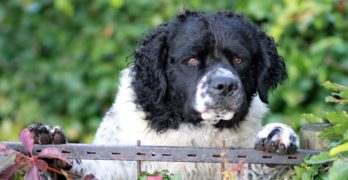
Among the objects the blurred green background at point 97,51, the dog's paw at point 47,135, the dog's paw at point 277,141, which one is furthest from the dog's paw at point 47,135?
the blurred green background at point 97,51

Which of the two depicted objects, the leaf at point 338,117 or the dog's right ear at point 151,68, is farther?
the dog's right ear at point 151,68

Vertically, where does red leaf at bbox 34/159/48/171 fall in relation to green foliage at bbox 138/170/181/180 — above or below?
above

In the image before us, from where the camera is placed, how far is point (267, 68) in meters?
5.12

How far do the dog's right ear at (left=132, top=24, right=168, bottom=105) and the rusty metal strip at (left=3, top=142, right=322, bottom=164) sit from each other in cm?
115

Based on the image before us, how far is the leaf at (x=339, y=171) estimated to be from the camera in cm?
333

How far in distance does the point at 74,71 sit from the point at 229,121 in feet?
13.0

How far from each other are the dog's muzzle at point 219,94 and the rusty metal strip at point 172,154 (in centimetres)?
71

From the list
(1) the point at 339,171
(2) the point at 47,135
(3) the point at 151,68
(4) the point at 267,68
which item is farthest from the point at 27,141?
Result: (4) the point at 267,68

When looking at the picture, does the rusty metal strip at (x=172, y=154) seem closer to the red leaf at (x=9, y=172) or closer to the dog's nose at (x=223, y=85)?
the red leaf at (x=9, y=172)

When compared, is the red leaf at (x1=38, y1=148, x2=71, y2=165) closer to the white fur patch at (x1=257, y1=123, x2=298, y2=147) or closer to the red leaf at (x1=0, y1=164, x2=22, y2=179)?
the red leaf at (x1=0, y1=164, x2=22, y2=179)

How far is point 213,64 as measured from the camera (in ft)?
15.8

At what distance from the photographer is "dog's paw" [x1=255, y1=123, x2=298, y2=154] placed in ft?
13.5

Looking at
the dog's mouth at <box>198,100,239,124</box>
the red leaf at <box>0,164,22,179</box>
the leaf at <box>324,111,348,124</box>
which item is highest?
the dog's mouth at <box>198,100,239,124</box>

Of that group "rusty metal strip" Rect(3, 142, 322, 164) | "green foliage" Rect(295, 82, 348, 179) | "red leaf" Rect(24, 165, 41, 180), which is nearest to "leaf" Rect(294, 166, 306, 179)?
"green foliage" Rect(295, 82, 348, 179)
